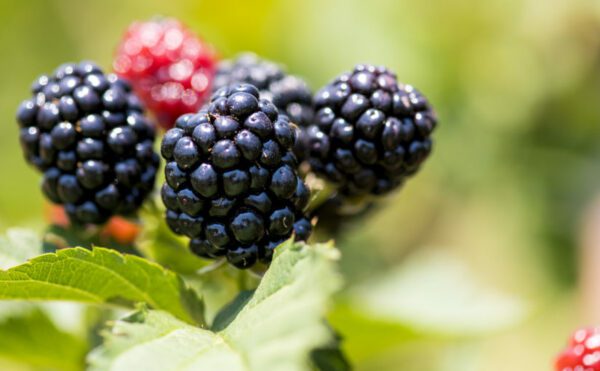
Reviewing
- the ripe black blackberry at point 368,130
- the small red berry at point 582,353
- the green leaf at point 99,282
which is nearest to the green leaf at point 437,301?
the ripe black blackberry at point 368,130

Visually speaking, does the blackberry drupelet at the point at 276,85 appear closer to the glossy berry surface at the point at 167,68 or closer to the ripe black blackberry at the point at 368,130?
the ripe black blackberry at the point at 368,130

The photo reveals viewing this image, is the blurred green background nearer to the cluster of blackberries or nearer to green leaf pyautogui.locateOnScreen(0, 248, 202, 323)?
the cluster of blackberries

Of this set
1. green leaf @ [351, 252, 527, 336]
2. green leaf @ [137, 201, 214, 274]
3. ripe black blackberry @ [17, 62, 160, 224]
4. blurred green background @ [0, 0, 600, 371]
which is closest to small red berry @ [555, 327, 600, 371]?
green leaf @ [351, 252, 527, 336]

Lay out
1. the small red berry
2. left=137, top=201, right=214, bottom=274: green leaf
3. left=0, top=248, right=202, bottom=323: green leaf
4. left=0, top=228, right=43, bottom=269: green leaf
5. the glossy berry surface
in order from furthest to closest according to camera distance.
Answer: the glossy berry surface < left=137, top=201, right=214, bottom=274: green leaf < left=0, top=228, right=43, bottom=269: green leaf < the small red berry < left=0, top=248, right=202, bottom=323: green leaf

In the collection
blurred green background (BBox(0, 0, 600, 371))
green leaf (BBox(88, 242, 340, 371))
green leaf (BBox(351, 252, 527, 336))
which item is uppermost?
blurred green background (BBox(0, 0, 600, 371))

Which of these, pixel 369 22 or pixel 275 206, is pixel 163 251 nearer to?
pixel 275 206
